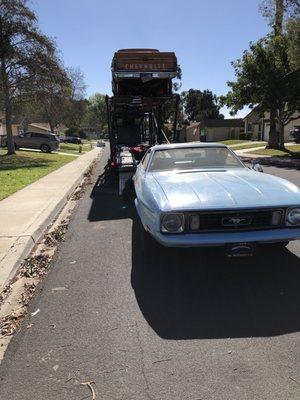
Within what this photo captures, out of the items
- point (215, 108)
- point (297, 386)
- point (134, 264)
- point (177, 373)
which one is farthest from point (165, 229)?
point (215, 108)

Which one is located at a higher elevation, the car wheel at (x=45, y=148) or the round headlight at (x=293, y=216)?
the round headlight at (x=293, y=216)

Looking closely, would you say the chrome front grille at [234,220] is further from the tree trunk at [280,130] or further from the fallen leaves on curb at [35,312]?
the tree trunk at [280,130]

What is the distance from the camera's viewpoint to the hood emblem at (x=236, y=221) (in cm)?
513

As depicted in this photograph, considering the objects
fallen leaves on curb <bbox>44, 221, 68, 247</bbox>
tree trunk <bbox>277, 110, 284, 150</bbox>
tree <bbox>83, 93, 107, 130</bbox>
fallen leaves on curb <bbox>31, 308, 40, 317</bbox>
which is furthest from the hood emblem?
tree <bbox>83, 93, 107, 130</bbox>

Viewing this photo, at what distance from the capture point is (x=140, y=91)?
50.8 feet

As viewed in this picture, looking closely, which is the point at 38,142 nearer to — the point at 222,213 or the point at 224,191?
the point at 224,191

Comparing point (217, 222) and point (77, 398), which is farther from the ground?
point (217, 222)

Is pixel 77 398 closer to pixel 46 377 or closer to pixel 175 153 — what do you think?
pixel 46 377

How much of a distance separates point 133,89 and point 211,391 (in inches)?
520

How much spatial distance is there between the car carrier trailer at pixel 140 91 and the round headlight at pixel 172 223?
579 cm

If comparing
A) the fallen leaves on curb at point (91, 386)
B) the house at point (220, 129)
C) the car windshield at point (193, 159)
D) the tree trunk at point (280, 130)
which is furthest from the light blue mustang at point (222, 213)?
the house at point (220, 129)

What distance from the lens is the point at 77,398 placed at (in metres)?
Answer: 3.15

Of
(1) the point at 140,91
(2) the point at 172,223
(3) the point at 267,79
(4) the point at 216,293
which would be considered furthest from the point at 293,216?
(3) the point at 267,79

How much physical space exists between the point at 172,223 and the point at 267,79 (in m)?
25.5
